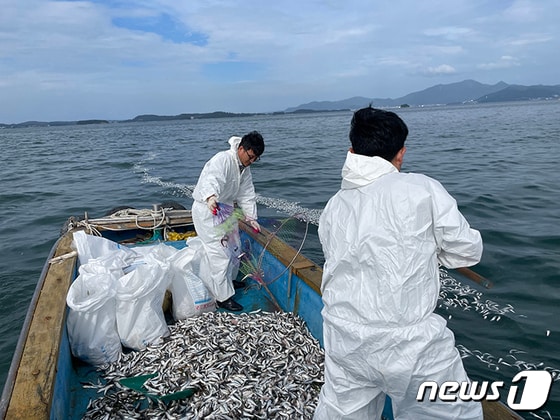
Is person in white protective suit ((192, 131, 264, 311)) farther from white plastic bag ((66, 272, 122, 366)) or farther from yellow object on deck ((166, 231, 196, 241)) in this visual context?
yellow object on deck ((166, 231, 196, 241))

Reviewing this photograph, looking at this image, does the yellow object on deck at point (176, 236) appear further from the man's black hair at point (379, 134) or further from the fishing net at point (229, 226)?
the man's black hair at point (379, 134)

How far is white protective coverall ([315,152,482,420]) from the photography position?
239 centimetres

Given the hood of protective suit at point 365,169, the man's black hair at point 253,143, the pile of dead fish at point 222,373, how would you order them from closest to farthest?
the hood of protective suit at point 365,169 → the pile of dead fish at point 222,373 → the man's black hair at point 253,143

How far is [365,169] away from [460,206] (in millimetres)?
12807

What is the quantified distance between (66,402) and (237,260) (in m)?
3.19

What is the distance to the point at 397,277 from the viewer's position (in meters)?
2.39

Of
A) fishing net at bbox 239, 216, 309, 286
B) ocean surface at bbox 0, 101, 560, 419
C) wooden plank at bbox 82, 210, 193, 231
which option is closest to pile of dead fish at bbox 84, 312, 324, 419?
fishing net at bbox 239, 216, 309, 286

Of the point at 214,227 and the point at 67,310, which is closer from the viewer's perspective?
the point at 67,310

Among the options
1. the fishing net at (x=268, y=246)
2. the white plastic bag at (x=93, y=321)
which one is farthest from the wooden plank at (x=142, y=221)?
the white plastic bag at (x=93, y=321)

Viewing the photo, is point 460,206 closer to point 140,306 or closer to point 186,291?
point 186,291

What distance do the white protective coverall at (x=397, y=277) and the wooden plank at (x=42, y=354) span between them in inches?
92.4

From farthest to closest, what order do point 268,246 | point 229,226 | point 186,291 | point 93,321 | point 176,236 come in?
point 176,236
point 268,246
point 229,226
point 186,291
point 93,321

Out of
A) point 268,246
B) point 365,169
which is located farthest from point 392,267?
point 268,246

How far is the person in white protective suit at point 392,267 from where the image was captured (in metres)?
2.39
